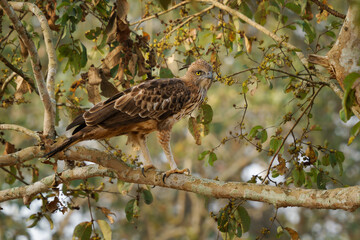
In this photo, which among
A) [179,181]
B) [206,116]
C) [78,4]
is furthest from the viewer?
[206,116]

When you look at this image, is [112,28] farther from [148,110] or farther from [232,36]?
[232,36]

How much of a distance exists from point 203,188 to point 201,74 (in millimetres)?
1601

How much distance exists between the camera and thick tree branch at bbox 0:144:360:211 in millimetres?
3199

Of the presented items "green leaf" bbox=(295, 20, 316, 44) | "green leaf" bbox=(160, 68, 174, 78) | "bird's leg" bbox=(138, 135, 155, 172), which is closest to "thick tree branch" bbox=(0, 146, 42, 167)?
"bird's leg" bbox=(138, 135, 155, 172)

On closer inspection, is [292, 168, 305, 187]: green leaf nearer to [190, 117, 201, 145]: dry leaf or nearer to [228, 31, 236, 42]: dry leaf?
[190, 117, 201, 145]: dry leaf

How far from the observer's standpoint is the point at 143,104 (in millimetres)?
4727

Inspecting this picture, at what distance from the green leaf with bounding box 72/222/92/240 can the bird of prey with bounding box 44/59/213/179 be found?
709 mm

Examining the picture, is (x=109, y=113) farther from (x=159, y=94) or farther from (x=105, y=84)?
(x=159, y=94)

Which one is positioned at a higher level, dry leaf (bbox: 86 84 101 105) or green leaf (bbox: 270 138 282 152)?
dry leaf (bbox: 86 84 101 105)

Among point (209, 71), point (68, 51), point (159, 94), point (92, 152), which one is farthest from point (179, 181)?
point (68, 51)

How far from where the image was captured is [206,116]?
4.70m

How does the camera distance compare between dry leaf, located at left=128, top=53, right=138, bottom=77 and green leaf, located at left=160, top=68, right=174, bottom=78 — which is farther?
green leaf, located at left=160, top=68, right=174, bottom=78

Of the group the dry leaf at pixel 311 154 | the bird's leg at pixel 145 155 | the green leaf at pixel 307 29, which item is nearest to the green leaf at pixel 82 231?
the bird's leg at pixel 145 155

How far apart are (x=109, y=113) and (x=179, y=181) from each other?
100 centimetres
